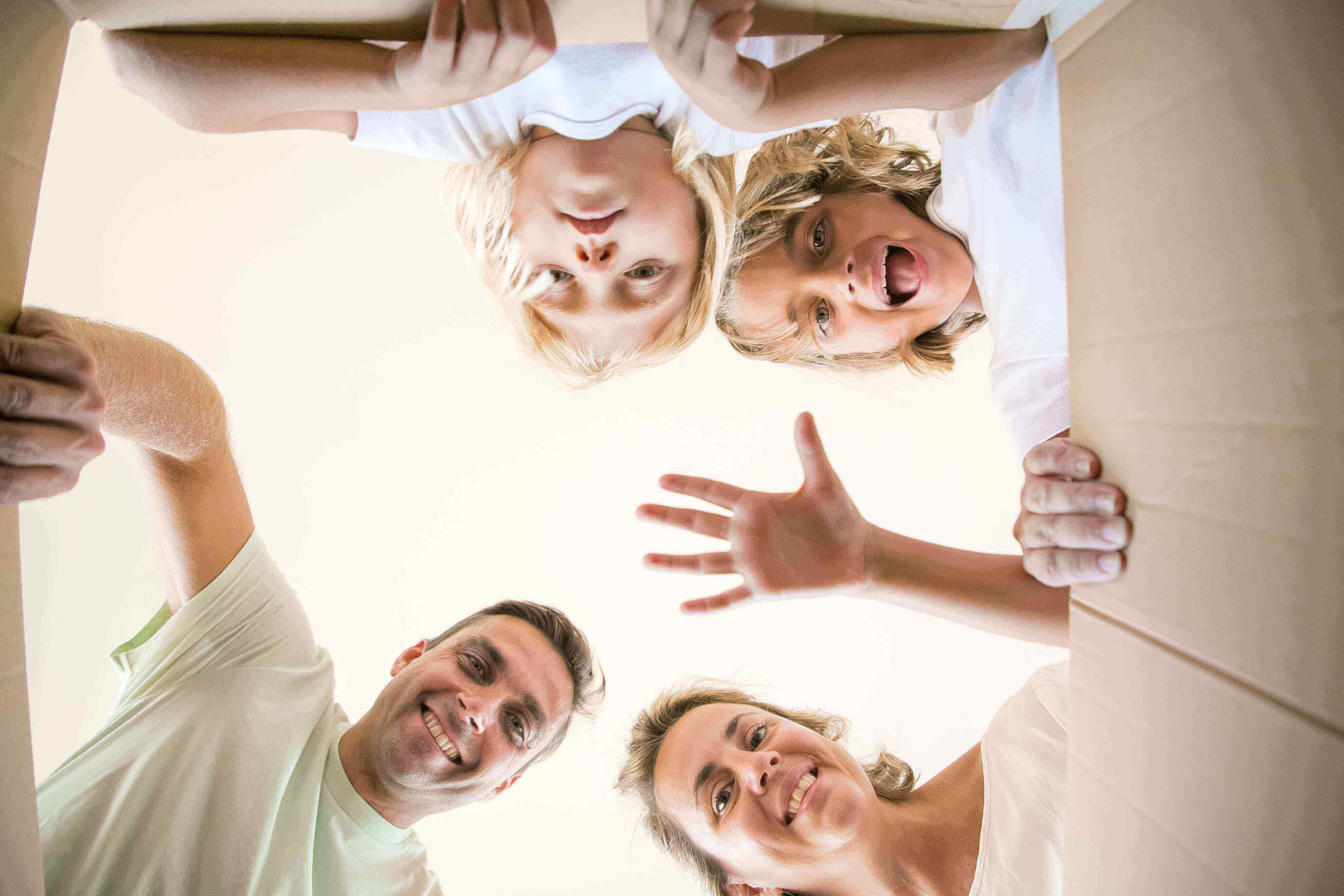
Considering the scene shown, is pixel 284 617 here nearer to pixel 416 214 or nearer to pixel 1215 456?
A: pixel 416 214

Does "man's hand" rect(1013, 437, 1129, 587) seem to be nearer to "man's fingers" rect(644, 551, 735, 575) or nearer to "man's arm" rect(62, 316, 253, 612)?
"man's fingers" rect(644, 551, 735, 575)

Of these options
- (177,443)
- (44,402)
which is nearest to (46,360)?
(44,402)

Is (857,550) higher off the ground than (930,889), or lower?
higher

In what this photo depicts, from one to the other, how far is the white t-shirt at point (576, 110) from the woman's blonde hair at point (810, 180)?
20 centimetres

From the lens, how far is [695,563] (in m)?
0.82

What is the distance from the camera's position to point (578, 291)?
0.86m

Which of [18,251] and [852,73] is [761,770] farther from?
[18,251]

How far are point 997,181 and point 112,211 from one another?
4.05ft

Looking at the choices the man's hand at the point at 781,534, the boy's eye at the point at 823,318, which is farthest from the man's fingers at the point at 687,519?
the boy's eye at the point at 823,318

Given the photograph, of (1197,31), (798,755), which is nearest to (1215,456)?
(1197,31)

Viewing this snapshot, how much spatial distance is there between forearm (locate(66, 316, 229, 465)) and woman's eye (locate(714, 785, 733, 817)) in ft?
2.63

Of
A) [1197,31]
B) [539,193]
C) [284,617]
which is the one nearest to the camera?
[1197,31]

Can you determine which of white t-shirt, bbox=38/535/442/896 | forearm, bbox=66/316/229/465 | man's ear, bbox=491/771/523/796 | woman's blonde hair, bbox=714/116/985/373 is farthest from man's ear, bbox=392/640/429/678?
woman's blonde hair, bbox=714/116/985/373

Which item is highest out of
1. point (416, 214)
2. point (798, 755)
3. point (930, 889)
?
point (416, 214)
